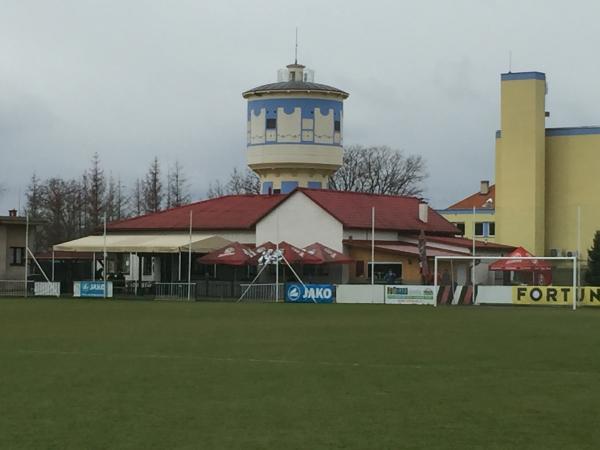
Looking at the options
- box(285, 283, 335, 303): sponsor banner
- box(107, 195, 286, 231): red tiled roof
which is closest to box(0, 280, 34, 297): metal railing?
box(107, 195, 286, 231): red tiled roof

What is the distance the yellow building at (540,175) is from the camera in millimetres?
89375

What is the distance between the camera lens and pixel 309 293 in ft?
191

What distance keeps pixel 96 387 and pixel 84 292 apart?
45.3 m

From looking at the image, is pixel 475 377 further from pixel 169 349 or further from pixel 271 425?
pixel 169 349

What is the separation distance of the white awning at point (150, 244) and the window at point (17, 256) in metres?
8.20

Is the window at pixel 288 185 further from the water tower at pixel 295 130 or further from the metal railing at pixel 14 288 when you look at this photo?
the metal railing at pixel 14 288

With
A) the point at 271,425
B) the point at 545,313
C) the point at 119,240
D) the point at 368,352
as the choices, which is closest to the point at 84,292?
the point at 119,240

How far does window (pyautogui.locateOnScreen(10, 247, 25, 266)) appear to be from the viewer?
77.8 metres

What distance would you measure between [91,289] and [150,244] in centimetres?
535

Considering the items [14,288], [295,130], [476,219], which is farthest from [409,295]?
[476,219]

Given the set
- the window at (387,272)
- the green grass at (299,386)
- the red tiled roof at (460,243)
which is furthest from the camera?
the red tiled roof at (460,243)

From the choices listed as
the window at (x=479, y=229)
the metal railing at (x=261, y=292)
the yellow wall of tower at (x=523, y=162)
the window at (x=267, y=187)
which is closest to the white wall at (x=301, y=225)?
the metal railing at (x=261, y=292)

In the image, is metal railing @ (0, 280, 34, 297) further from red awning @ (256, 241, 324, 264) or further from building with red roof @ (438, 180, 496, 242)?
building with red roof @ (438, 180, 496, 242)

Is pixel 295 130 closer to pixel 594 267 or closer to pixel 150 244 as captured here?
pixel 150 244
